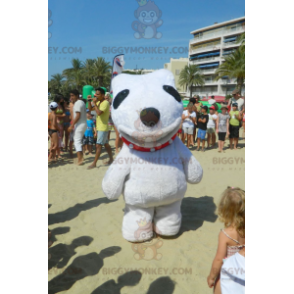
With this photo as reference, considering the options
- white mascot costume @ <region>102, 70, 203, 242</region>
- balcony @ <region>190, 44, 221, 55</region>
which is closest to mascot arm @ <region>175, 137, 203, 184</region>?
white mascot costume @ <region>102, 70, 203, 242</region>

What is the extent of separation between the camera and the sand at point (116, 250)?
2.67m

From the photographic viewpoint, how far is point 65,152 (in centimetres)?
918

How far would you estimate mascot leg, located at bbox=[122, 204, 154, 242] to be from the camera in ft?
10.8

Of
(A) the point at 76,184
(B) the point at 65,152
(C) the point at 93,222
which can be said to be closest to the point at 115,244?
(C) the point at 93,222

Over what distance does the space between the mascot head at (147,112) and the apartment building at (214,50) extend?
50.5 meters

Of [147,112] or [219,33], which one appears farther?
[219,33]

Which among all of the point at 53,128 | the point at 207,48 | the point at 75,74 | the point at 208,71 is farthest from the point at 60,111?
the point at 207,48

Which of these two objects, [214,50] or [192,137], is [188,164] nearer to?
[192,137]

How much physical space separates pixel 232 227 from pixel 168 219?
148 cm

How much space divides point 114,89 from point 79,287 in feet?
7.53

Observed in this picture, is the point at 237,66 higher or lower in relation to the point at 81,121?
higher

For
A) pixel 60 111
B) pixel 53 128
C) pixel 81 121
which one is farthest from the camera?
pixel 60 111

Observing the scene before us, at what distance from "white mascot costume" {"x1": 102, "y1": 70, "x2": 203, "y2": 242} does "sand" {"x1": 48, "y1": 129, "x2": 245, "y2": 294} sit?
0.26 metres

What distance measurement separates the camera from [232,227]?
197cm
